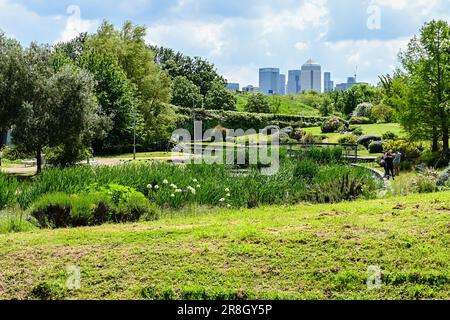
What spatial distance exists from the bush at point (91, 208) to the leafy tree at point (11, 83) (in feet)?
47.6

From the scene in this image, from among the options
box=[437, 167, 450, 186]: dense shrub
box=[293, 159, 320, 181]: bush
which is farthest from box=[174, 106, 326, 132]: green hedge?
box=[437, 167, 450, 186]: dense shrub

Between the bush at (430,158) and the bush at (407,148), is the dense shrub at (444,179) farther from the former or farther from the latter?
the bush at (407,148)

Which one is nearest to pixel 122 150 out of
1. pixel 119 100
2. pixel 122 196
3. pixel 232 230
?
pixel 119 100

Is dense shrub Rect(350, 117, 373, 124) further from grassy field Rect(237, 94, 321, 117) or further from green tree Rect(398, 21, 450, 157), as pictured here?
green tree Rect(398, 21, 450, 157)

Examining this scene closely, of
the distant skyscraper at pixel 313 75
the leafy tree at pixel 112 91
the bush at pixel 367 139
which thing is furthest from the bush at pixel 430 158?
the distant skyscraper at pixel 313 75

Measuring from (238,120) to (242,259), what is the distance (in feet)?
183

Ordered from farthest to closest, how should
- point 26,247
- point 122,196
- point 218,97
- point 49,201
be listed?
point 218,97
point 122,196
point 49,201
point 26,247

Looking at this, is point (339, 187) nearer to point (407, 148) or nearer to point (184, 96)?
point (407, 148)
